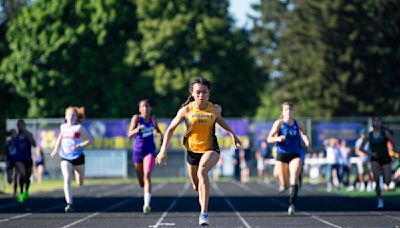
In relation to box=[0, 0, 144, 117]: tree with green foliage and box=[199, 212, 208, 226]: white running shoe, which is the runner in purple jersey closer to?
box=[199, 212, 208, 226]: white running shoe

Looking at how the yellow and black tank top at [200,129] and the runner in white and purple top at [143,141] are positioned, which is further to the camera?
the runner in white and purple top at [143,141]

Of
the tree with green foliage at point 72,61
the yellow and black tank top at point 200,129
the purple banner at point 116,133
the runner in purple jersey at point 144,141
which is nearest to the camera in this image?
the yellow and black tank top at point 200,129

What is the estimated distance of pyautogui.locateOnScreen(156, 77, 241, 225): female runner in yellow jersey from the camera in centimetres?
1531

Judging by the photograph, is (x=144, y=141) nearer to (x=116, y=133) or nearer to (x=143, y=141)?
(x=143, y=141)

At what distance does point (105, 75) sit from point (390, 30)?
23097 millimetres

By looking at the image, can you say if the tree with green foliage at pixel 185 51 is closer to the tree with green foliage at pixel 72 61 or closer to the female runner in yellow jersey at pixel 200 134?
the tree with green foliage at pixel 72 61

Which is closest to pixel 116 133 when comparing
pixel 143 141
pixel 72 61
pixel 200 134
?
pixel 72 61

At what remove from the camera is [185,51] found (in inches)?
2596

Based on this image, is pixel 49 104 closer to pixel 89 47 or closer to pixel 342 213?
pixel 89 47

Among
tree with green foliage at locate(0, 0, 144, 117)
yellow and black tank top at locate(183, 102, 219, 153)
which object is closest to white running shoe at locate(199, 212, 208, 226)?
yellow and black tank top at locate(183, 102, 219, 153)

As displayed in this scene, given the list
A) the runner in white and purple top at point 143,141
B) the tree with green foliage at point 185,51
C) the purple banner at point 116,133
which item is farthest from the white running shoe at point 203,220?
the tree with green foliage at point 185,51

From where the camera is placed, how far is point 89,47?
65750 mm

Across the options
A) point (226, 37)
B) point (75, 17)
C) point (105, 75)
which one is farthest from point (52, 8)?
point (226, 37)

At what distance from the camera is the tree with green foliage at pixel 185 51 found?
213ft
